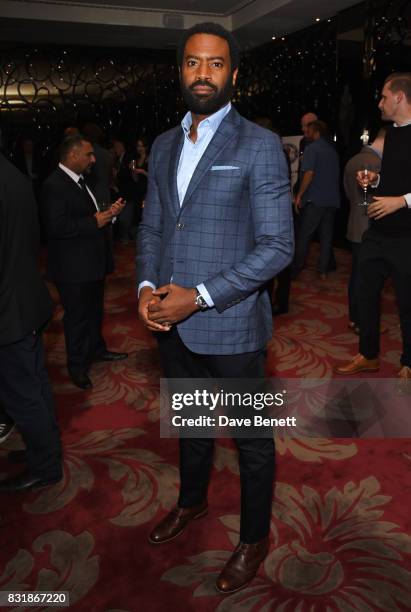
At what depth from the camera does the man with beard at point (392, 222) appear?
2.69 metres

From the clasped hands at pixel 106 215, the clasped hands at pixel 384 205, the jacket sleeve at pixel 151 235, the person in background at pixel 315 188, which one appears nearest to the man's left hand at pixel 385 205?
the clasped hands at pixel 384 205

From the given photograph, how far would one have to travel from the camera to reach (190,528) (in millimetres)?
1916

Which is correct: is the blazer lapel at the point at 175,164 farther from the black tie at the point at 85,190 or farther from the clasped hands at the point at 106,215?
the black tie at the point at 85,190

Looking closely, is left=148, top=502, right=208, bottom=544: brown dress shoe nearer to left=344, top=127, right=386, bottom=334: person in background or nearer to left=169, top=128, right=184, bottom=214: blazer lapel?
left=169, top=128, right=184, bottom=214: blazer lapel

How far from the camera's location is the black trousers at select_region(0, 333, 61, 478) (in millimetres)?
1959

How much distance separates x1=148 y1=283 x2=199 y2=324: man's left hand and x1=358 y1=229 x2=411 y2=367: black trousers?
173 centimetres

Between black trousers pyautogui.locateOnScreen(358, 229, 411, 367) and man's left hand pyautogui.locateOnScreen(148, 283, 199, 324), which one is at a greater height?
man's left hand pyautogui.locateOnScreen(148, 283, 199, 324)

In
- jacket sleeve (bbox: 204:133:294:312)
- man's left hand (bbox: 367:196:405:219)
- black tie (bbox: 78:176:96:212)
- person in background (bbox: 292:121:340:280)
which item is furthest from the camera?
person in background (bbox: 292:121:340:280)

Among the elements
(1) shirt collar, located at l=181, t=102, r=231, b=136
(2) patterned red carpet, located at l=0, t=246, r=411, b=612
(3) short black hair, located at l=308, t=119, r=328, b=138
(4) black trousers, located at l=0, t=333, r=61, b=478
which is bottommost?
(2) patterned red carpet, located at l=0, t=246, r=411, b=612

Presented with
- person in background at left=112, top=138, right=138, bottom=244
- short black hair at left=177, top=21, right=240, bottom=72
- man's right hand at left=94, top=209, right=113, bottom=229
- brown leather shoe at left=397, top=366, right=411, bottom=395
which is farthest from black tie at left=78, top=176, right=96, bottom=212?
person in background at left=112, top=138, right=138, bottom=244

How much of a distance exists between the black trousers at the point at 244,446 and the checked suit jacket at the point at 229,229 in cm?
6

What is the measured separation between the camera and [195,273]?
144cm

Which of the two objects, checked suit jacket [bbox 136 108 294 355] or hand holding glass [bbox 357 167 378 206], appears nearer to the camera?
checked suit jacket [bbox 136 108 294 355]

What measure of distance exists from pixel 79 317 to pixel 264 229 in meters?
1.83
